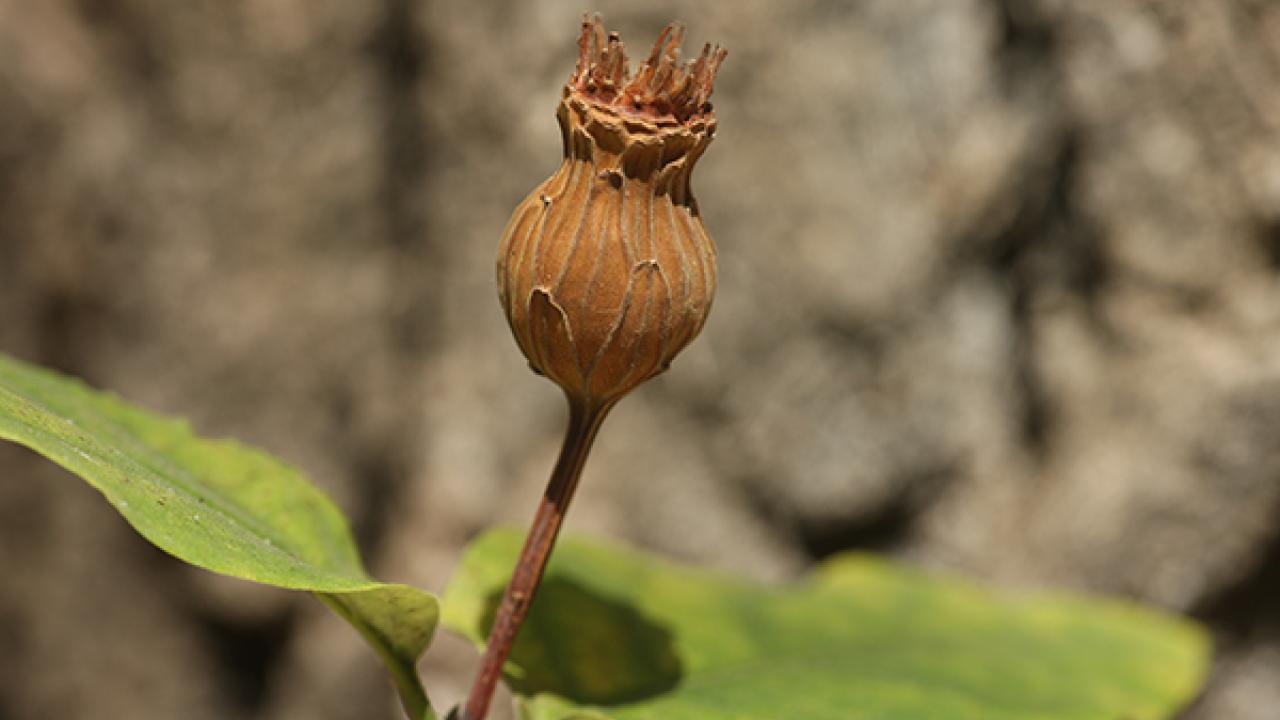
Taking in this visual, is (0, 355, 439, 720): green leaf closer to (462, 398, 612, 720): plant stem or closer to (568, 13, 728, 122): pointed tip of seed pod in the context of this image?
(462, 398, 612, 720): plant stem

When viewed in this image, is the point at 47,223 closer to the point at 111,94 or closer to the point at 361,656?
the point at 111,94

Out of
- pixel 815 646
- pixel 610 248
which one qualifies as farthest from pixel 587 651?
pixel 610 248

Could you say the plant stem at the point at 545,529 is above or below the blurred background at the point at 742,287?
below

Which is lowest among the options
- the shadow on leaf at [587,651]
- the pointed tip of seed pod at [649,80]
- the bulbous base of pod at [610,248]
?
the shadow on leaf at [587,651]


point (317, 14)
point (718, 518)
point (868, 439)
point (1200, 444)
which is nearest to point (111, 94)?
point (317, 14)

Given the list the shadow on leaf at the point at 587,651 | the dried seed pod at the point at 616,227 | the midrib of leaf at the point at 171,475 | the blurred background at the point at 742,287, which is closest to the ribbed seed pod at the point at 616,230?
the dried seed pod at the point at 616,227

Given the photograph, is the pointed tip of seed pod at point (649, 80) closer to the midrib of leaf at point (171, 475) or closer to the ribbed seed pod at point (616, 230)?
the ribbed seed pod at point (616, 230)

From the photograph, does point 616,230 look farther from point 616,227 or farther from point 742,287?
point 742,287
